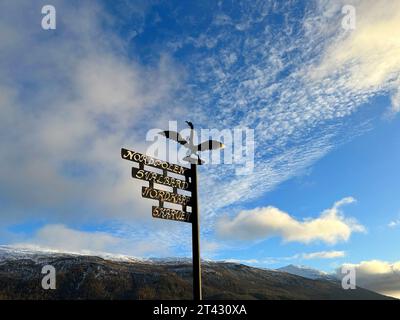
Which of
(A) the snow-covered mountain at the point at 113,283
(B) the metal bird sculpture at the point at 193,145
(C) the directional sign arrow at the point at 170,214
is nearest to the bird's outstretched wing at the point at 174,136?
(B) the metal bird sculpture at the point at 193,145

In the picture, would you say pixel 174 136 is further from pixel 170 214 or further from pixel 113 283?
pixel 113 283

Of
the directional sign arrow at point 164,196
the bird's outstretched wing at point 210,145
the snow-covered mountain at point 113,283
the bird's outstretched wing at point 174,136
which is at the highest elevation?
the bird's outstretched wing at point 174,136

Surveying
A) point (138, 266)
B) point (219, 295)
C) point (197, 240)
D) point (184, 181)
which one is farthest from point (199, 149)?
point (138, 266)

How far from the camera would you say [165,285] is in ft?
508

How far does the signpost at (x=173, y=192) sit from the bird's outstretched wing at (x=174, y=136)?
2.77ft

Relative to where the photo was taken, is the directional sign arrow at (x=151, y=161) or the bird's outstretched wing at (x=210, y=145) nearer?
the directional sign arrow at (x=151, y=161)

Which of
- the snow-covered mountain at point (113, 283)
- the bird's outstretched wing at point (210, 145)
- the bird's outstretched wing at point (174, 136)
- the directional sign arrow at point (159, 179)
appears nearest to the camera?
the directional sign arrow at point (159, 179)

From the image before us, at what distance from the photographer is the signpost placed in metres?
12.9

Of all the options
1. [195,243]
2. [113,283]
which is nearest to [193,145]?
[195,243]

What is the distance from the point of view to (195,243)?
13461mm

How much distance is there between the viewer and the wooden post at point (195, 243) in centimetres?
1291

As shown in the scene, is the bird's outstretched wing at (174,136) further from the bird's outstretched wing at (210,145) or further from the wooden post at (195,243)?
the wooden post at (195,243)
